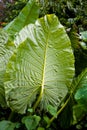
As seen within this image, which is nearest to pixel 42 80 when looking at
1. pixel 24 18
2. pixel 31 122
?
pixel 31 122

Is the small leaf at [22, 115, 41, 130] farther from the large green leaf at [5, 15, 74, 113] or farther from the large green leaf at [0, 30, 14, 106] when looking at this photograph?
the large green leaf at [0, 30, 14, 106]

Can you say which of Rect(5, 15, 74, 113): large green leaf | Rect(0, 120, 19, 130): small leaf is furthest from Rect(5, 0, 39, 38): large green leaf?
Rect(0, 120, 19, 130): small leaf

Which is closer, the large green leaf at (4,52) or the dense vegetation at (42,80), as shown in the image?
the dense vegetation at (42,80)

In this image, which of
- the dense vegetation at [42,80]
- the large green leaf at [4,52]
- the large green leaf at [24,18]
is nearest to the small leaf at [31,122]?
the dense vegetation at [42,80]

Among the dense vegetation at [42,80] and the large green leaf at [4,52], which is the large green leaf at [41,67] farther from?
the large green leaf at [4,52]

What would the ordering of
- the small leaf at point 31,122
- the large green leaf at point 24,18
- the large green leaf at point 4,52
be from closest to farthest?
the small leaf at point 31,122 → the large green leaf at point 4,52 → the large green leaf at point 24,18

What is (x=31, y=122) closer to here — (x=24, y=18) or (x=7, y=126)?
(x=7, y=126)

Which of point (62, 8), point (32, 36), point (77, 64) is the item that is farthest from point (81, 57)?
point (62, 8)
